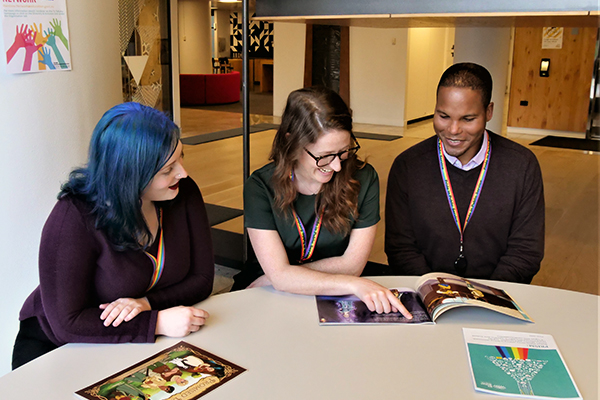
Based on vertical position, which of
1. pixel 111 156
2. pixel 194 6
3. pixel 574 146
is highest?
pixel 194 6

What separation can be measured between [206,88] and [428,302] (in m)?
12.6

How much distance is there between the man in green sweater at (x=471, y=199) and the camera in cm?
222

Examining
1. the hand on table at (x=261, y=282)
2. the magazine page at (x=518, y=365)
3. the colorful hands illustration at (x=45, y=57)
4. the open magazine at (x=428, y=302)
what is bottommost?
the hand on table at (x=261, y=282)

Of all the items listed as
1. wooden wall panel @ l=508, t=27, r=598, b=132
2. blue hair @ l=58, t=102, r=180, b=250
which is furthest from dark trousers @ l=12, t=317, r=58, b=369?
wooden wall panel @ l=508, t=27, r=598, b=132

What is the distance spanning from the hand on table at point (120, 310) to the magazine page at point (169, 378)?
17cm

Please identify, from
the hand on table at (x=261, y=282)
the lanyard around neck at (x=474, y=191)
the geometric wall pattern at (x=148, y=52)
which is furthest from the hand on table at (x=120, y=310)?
the geometric wall pattern at (x=148, y=52)

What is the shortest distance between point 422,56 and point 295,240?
32.2ft

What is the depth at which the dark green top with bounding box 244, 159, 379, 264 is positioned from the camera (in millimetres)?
1968

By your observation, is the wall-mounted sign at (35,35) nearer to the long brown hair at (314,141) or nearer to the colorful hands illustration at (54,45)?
the colorful hands illustration at (54,45)

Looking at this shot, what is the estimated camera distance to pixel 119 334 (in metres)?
1.45

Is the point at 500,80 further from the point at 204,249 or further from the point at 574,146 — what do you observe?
the point at 204,249

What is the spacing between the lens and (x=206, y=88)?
13.6 metres

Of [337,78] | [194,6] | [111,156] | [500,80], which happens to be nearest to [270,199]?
[111,156]

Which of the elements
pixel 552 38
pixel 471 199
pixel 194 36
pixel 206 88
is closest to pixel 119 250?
pixel 471 199
